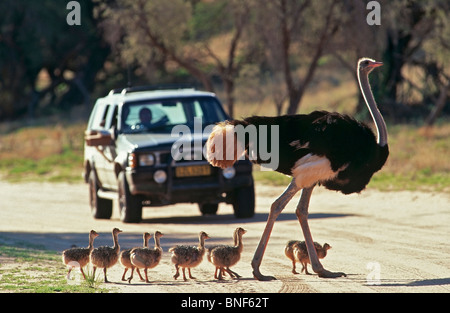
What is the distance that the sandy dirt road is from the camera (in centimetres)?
859

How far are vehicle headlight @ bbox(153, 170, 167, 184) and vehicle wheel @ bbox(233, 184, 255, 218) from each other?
1.21m

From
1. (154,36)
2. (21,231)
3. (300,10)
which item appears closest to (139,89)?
(21,231)

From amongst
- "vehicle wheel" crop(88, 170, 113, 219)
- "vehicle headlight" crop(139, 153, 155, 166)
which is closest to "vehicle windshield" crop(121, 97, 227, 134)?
"vehicle headlight" crop(139, 153, 155, 166)

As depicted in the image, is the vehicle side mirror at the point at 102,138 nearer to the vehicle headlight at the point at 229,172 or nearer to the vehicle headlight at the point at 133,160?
the vehicle headlight at the point at 133,160

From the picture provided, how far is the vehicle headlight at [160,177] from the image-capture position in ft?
46.7

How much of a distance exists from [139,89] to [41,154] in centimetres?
1458

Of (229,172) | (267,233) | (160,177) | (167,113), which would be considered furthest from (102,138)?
(267,233)

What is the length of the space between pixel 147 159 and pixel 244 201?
163 cm

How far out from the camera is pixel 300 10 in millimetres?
26391

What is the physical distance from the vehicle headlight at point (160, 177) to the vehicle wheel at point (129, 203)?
523 mm

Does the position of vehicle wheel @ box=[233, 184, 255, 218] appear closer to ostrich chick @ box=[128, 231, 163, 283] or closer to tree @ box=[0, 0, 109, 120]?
ostrich chick @ box=[128, 231, 163, 283]

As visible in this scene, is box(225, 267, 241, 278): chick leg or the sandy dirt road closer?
the sandy dirt road

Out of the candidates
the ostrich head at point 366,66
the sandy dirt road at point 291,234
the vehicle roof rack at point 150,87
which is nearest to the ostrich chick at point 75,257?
the sandy dirt road at point 291,234
